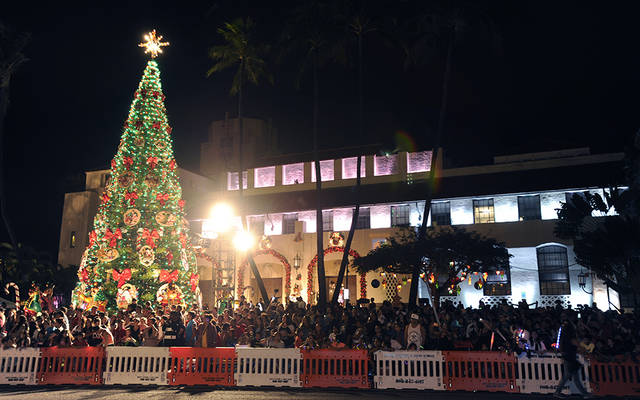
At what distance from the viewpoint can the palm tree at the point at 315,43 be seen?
923 inches

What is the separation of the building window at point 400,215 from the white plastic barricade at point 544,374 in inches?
761

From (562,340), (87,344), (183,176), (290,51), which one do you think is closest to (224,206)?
(290,51)

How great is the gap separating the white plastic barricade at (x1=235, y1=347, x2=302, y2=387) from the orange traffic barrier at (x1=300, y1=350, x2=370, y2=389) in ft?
0.68

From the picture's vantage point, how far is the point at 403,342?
13562 millimetres

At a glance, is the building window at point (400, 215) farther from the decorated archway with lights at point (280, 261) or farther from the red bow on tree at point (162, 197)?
the red bow on tree at point (162, 197)

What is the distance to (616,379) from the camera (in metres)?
10.9

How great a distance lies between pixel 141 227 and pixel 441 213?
17126mm

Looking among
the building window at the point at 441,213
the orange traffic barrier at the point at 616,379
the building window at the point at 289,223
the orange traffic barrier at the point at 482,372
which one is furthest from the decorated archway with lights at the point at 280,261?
the orange traffic barrier at the point at 616,379

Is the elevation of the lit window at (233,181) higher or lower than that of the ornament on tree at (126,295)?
higher

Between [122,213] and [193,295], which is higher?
[122,213]

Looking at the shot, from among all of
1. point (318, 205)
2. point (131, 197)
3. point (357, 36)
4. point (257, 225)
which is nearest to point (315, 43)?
point (357, 36)

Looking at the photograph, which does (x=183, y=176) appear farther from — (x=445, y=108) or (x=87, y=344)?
(x=87, y=344)

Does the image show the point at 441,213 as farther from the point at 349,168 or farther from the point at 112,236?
the point at 112,236

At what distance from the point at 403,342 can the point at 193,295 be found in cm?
1165
